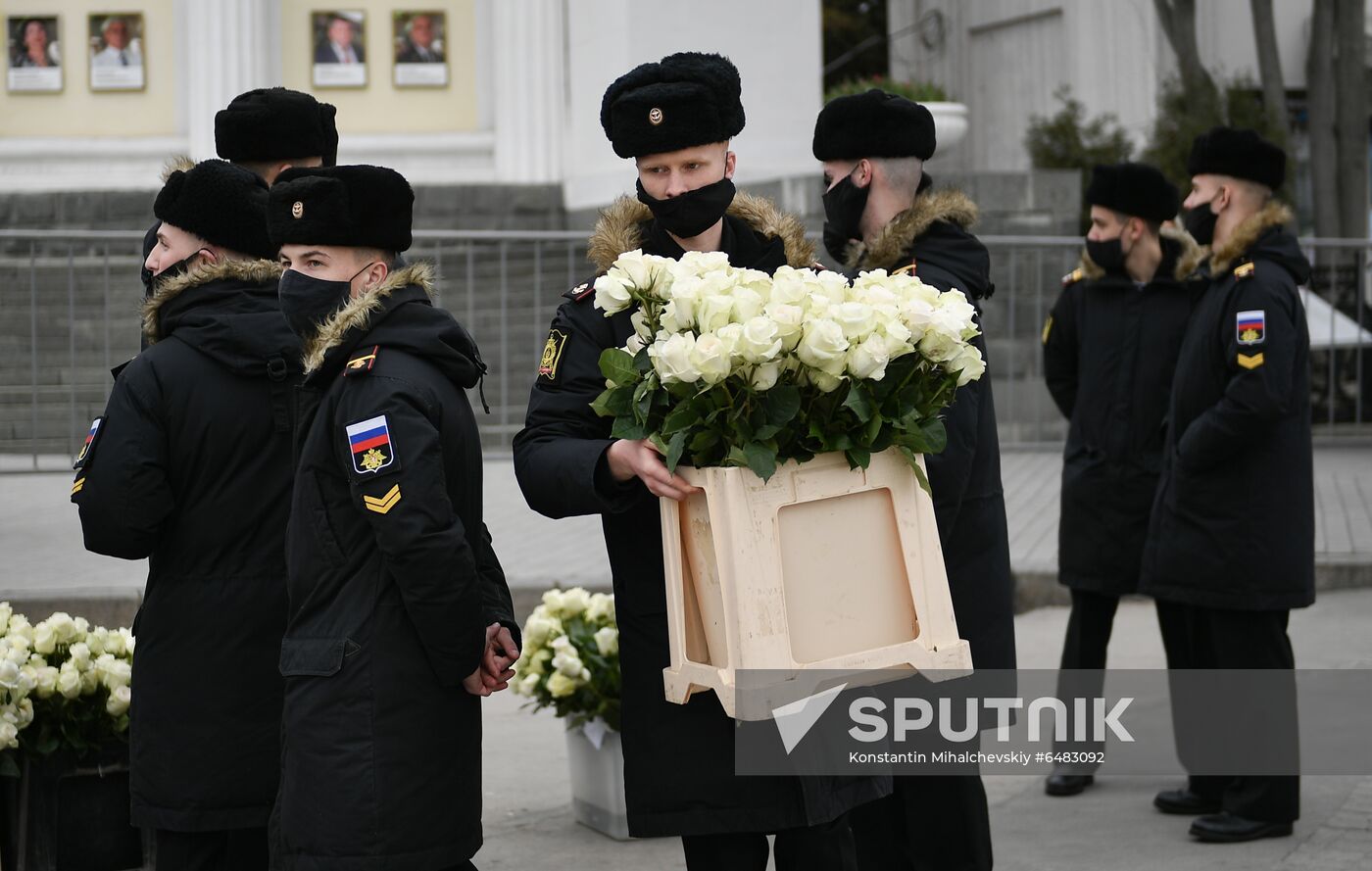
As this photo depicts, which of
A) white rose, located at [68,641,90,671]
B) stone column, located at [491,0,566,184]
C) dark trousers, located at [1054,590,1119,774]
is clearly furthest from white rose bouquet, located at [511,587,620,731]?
stone column, located at [491,0,566,184]

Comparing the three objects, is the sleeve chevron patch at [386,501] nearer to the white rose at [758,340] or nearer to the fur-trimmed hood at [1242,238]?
the white rose at [758,340]

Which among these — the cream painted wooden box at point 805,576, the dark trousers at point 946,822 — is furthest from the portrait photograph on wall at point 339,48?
the cream painted wooden box at point 805,576

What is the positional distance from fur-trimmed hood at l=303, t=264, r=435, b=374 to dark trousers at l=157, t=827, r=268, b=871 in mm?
1112

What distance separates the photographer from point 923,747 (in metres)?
4.38

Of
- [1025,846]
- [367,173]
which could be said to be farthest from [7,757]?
[1025,846]

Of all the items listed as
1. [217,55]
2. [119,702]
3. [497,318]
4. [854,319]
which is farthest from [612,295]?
[217,55]

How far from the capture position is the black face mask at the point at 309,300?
3.68m

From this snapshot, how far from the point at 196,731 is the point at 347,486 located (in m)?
0.75

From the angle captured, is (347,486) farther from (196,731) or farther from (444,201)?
(444,201)

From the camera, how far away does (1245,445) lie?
558 centimetres

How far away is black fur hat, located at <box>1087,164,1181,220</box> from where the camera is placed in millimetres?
6223

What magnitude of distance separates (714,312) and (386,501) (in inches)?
30.2

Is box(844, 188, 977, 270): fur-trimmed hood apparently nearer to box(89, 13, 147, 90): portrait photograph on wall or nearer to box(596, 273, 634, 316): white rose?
box(596, 273, 634, 316): white rose

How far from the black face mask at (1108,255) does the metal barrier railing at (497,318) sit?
4.64 metres
